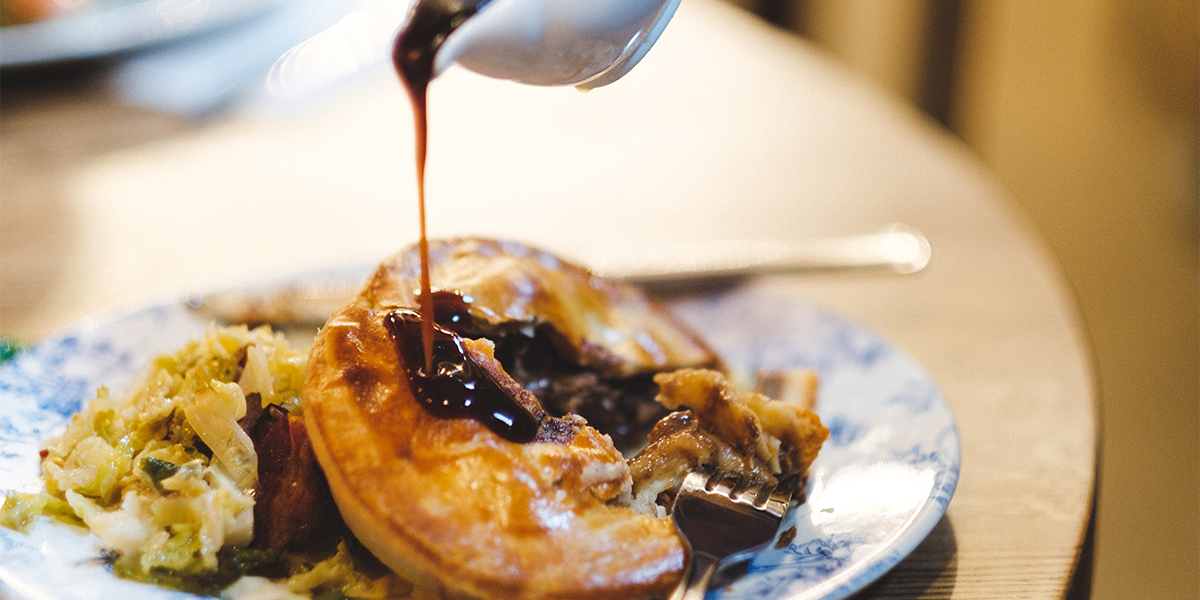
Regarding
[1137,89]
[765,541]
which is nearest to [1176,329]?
[1137,89]

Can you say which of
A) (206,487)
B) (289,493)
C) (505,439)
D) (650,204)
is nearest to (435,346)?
(505,439)

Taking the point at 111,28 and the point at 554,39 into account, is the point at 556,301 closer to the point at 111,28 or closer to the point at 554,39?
the point at 554,39

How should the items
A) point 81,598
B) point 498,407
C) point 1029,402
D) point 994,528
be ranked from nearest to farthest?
point 81,598
point 498,407
point 994,528
point 1029,402

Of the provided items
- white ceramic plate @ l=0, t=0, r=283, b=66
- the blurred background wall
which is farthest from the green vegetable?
the blurred background wall

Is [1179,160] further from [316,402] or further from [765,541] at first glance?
[316,402]

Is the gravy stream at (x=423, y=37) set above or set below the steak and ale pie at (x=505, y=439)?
above

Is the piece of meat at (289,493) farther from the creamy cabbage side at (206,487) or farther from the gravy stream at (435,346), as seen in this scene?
the gravy stream at (435,346)

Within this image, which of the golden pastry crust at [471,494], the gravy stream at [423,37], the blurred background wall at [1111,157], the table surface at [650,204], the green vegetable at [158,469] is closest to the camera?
the golden pastry crust at [471,494]

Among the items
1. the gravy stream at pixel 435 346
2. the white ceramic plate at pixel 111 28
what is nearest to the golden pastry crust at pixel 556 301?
the gravy stream at pixel 435 346
